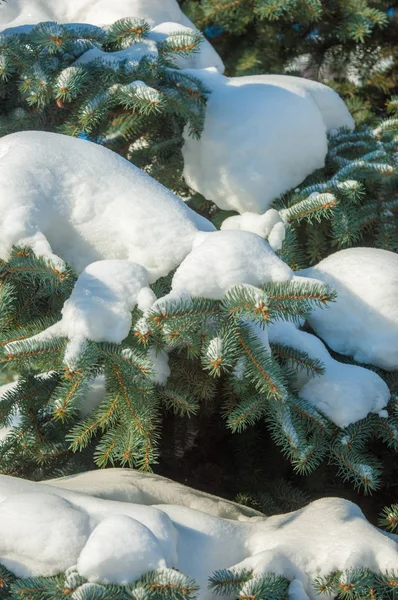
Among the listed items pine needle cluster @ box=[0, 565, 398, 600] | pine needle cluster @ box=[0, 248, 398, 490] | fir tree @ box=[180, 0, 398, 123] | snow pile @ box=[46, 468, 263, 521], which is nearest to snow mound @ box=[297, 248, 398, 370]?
pine needle cluster @ box=[0, 248, 398, 490]

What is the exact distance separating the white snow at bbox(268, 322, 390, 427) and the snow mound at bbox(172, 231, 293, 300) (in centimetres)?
25

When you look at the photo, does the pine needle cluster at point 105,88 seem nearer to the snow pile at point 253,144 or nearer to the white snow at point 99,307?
the snow pile at point 253,144

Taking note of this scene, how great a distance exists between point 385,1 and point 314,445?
2454 mm

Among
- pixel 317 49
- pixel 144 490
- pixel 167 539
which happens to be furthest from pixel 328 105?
pixel 167 539

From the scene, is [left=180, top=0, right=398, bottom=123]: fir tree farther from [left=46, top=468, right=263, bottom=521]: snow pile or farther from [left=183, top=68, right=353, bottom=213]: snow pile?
[left=46, top=468, right=263, bottom=521]: snow pile

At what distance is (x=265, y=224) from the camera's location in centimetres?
248

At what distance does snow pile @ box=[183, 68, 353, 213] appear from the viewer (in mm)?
2713

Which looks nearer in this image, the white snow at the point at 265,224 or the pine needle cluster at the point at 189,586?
the pine needle cluster at the point at 189,586

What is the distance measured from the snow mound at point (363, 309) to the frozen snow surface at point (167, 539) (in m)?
0.54

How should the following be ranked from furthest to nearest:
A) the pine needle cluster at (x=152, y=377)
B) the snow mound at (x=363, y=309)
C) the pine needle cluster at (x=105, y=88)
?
the pine needle cluster at (x=105, y=88) → the snow mound at (x=363, y=309) → the pine needle cluster at (x=152, y=377)

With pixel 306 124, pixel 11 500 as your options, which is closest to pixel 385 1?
pixel 306 124

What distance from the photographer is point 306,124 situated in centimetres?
276

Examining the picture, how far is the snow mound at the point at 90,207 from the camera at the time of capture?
6.75 ft

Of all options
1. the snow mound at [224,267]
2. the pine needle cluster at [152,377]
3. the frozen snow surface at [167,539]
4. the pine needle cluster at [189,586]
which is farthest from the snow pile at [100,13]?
the pine needle cluster at [189,586]
